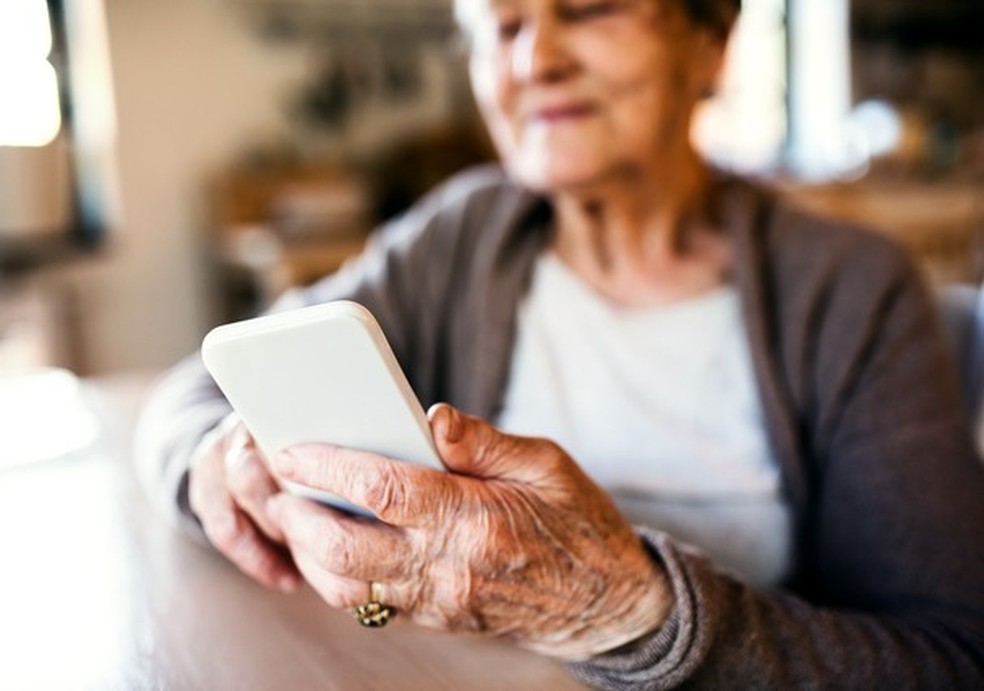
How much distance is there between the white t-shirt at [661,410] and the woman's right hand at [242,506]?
0.98 ft

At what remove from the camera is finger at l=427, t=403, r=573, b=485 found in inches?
19.8

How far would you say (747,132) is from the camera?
442cm

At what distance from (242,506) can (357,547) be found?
0.15 m

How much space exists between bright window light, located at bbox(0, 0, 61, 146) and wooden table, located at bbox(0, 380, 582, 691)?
6.90ft

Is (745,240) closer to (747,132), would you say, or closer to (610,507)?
(610,507)

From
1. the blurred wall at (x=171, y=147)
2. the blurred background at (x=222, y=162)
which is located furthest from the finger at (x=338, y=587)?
the blurred wall at (x=171, y=147)

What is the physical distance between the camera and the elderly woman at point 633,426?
52 cm

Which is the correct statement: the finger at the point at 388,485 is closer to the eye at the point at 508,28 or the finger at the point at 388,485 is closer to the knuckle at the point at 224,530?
the knuckle at the point at 224,530

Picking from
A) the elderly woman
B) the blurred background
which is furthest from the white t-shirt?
the blurred background

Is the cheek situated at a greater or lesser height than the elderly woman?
greater

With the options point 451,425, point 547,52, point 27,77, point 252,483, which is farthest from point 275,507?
point 27,77

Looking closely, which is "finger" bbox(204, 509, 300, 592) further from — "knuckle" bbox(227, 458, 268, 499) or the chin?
the chin

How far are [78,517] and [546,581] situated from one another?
1.67ft

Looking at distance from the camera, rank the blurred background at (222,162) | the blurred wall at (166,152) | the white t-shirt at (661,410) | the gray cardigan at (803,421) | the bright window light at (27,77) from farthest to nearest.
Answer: the blurred wall at (166,152) < the blurred background at (222,162) < the bright window light at (27,77) < the white t-shirt at (661,410) < the gray cardigan at (803,421)
